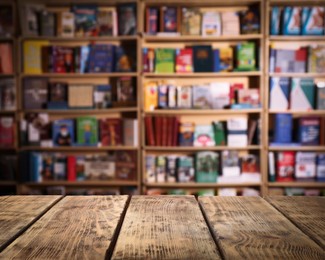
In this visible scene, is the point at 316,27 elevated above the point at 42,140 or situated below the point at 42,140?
above

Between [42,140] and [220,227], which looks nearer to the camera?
[220,227]

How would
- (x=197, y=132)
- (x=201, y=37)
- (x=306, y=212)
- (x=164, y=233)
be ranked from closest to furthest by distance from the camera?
(x=164, y=233) < (x=306, y=212) < (x=201, y=37) < (x=197, y=132)

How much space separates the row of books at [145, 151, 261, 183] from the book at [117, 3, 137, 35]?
127 cm

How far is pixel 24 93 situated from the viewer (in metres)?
4.16

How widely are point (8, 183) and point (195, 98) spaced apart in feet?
6.85

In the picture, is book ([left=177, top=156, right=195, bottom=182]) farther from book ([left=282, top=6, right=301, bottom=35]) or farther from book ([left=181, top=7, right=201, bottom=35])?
book ([left=282, top=6, right=301, bottom=35])

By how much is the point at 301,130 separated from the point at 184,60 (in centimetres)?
137

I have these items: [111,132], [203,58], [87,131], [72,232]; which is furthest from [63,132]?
[72,232]

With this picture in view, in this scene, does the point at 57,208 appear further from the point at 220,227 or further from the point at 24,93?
the point at 24,93

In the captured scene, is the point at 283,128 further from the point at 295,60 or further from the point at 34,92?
the point at 34,92

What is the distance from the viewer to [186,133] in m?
4.12

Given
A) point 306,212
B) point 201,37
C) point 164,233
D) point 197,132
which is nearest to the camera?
point 164,233

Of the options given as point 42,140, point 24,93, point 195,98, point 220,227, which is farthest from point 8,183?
point 220,227

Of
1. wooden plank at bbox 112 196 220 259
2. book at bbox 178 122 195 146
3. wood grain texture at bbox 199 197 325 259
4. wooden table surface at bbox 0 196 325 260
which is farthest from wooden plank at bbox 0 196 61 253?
book at bbox 178 122 195 146
